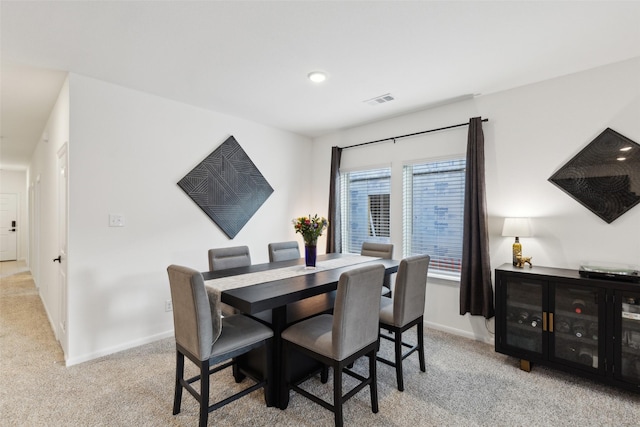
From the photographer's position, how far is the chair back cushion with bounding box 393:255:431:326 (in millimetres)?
2369

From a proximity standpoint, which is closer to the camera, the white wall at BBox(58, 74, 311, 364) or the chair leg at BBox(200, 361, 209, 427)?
the chair leg at BBox(200, 361, 209, 427)

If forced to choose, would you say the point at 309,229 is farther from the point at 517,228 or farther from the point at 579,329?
the point at 579,329

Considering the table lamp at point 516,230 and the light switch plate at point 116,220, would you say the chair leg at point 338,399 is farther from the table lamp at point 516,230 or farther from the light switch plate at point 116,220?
the light switch plate at point 116,220

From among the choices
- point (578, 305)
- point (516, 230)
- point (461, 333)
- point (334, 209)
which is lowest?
point (461, 333)

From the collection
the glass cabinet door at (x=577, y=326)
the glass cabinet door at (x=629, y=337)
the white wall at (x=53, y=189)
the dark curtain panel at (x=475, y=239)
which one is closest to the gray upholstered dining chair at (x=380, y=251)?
the dark curtain panel at (x=475, y=239)

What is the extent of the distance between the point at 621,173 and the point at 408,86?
197 cm

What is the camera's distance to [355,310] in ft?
6.45

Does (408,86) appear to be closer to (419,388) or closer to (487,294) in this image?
(487,294)

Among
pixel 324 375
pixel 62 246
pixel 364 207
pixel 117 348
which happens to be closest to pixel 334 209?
pixel 364 207

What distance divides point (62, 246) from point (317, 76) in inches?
118

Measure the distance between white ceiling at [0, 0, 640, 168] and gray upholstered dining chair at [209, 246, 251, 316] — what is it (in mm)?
1665

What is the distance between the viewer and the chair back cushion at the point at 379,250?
363 centimetres

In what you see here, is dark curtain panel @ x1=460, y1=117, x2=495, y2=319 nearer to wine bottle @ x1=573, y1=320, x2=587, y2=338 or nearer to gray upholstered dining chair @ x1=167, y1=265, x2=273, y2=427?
wine bottle @ x1=573, y1=320, x2=587, y2=338

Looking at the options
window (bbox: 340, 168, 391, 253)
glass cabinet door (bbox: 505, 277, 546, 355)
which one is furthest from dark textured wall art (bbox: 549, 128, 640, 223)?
window (bbox: 340, 168, 391, 253)
